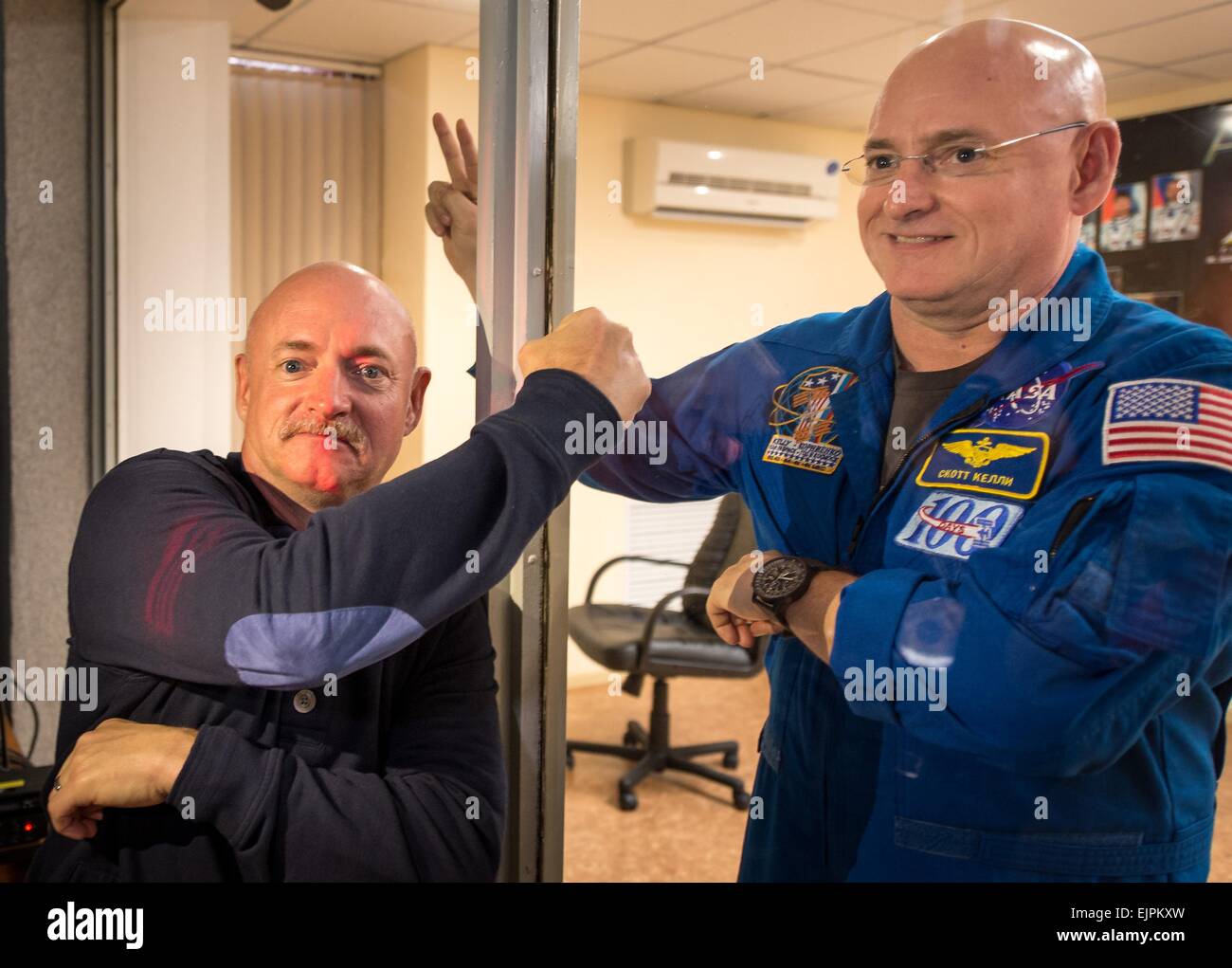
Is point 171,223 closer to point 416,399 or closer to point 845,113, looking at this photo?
point 416,399

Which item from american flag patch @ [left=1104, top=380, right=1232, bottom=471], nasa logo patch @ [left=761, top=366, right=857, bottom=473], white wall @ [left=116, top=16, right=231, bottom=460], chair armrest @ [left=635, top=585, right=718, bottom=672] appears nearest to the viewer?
american flag patch @ [left=1104, top=380, right=1232, bottom=471]

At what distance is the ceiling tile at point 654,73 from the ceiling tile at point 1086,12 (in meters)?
0.28

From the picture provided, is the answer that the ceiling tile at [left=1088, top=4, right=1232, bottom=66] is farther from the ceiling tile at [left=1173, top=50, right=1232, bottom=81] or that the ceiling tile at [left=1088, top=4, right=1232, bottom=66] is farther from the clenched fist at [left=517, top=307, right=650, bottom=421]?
the clenched fist at [left=517, top=307, right=650, bottom=421]

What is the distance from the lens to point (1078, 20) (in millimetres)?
858

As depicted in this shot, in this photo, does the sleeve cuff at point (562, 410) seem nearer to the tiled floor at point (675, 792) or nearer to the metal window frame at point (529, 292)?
the metal window frame at point (529, 292)

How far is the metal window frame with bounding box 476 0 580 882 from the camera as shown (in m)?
1.20

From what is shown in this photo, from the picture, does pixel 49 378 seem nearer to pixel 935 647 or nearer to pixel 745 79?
pixel 745 79

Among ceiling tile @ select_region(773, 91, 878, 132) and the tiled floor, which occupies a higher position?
ceiling tile @ select_region(773, 91, 878, 132)

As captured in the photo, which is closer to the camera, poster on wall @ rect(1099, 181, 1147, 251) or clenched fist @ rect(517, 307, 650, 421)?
poster on wall @ rect(1099, 181, 1147, 251)

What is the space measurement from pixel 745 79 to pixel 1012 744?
0.70 meters

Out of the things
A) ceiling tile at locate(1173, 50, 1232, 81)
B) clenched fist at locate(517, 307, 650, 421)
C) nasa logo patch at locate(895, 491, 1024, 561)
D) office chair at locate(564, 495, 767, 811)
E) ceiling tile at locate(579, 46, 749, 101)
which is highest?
ceiling tile at locate(579, 46, 749, 101)

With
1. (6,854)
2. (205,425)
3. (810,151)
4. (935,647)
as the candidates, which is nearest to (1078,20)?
(810,151)

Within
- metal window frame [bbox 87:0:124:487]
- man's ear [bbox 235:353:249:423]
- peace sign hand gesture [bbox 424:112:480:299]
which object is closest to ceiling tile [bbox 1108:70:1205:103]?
peace sign hand gesture [bbox 424:112:480:299]

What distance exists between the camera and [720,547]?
1.11 m
